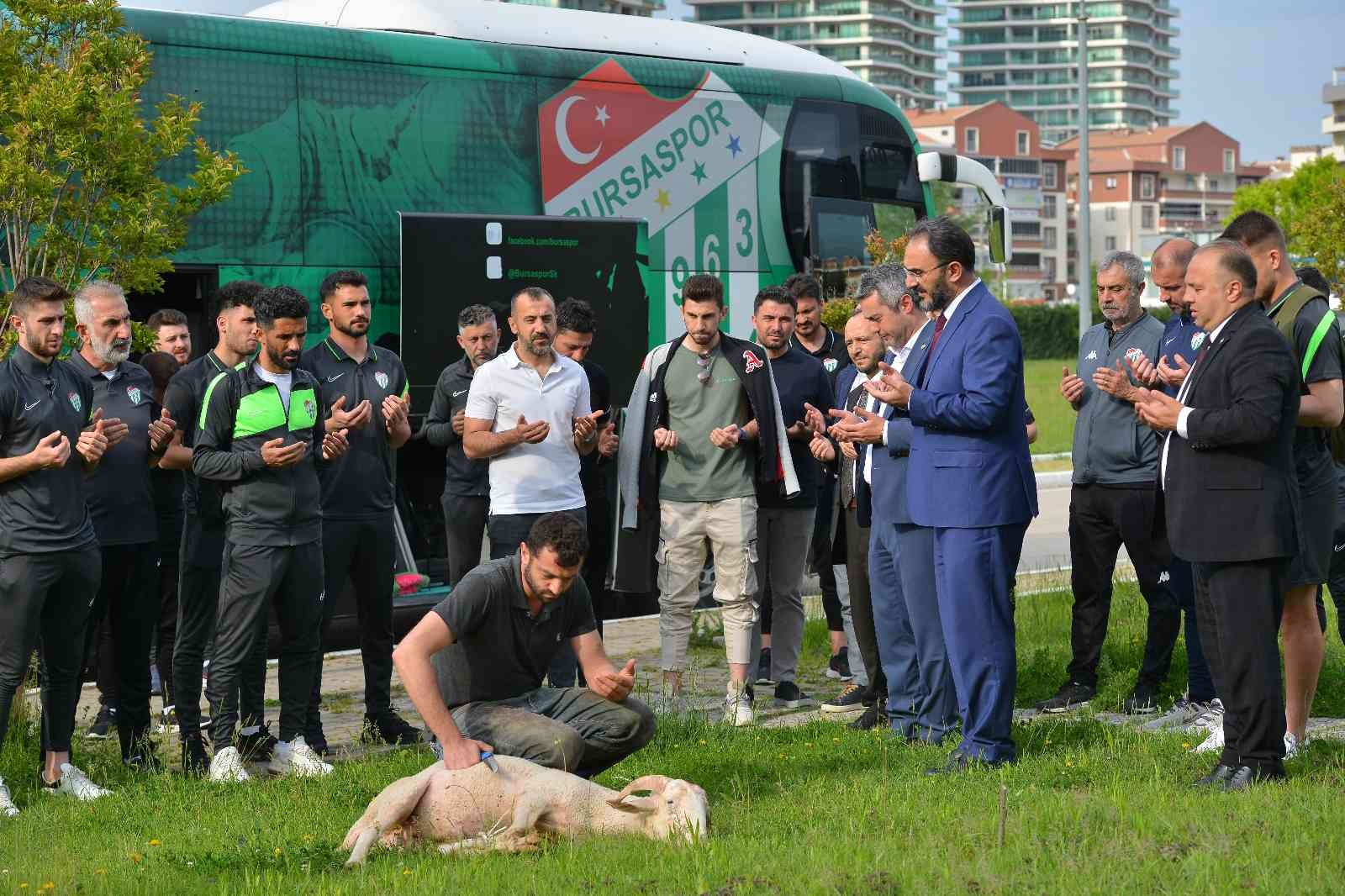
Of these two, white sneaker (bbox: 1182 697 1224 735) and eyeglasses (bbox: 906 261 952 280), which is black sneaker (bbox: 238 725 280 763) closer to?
eyeglasses (bbox: 906 261 952 280)

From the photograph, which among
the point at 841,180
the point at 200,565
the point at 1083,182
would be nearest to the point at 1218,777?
the point at 200,565

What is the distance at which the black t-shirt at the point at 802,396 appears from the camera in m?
9.47

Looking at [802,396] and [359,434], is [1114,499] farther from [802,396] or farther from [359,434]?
[359,434]

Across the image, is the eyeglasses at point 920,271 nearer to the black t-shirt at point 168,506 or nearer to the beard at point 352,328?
the beard at point 352,328

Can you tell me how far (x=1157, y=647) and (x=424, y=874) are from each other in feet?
15.5

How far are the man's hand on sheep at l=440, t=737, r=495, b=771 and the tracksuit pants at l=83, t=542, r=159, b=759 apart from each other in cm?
248

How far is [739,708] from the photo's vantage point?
8.65m

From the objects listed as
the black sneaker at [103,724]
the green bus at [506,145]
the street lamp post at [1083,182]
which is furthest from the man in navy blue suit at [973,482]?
the street lamp post at [1083,182]

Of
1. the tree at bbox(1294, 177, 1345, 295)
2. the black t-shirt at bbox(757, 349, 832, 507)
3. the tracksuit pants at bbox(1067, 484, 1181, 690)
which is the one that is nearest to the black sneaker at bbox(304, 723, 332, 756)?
the black t-shirt at bbox(757, 349, 832, 507)

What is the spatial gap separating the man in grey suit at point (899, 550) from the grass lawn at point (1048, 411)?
8.12m

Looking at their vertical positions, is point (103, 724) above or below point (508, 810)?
below

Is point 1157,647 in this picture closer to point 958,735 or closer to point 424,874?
point 958,735

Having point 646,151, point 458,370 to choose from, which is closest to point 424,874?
point 458,370

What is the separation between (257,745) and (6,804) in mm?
1259
